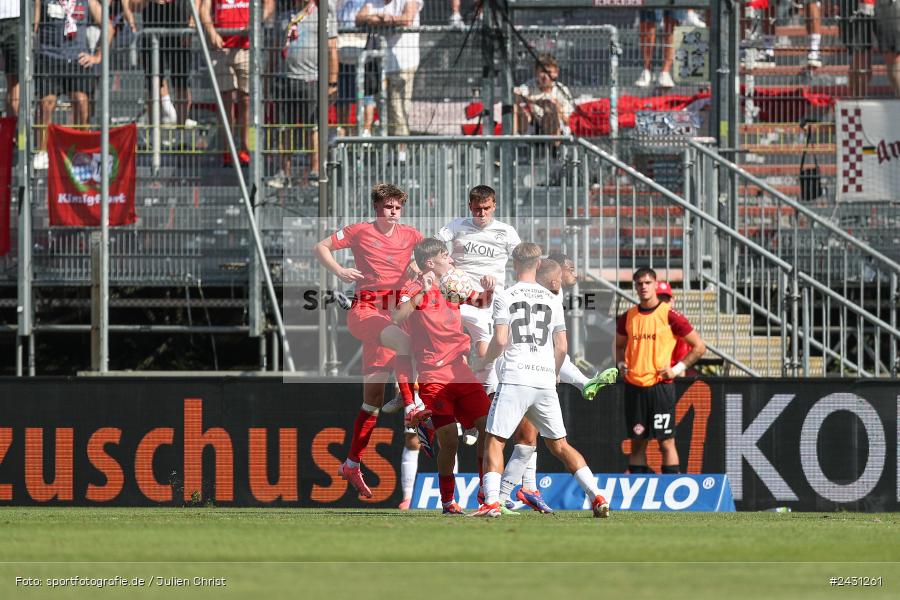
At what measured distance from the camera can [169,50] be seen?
670 inches

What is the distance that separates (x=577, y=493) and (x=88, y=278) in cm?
611

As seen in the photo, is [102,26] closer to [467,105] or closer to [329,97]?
[329,97]

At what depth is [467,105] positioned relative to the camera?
17.0m

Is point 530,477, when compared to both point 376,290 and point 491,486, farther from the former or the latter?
point 376,290

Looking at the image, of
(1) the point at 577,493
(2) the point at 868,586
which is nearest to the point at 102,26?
(1) the point at 577,493

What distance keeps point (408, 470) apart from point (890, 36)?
300 inches

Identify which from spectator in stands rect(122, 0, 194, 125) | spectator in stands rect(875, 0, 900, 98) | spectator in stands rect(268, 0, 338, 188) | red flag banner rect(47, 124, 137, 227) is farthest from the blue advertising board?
spectator in stands rect(875, 0, 900, 98)

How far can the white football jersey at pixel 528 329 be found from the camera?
424 inches

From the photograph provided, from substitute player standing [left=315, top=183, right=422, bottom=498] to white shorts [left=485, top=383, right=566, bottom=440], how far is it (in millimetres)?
1437

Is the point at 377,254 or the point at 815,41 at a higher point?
the point at 815,41

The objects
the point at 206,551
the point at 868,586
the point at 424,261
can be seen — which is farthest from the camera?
the point at 424,261

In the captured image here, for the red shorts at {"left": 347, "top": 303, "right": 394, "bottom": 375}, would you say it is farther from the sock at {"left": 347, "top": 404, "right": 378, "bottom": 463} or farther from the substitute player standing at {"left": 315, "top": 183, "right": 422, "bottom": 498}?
the sock at {"left": 347, "top": 404, "right": 378, "bottom": 463}

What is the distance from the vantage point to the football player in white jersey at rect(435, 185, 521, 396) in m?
12.8

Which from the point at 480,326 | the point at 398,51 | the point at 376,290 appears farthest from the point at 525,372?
the point at 398,51
